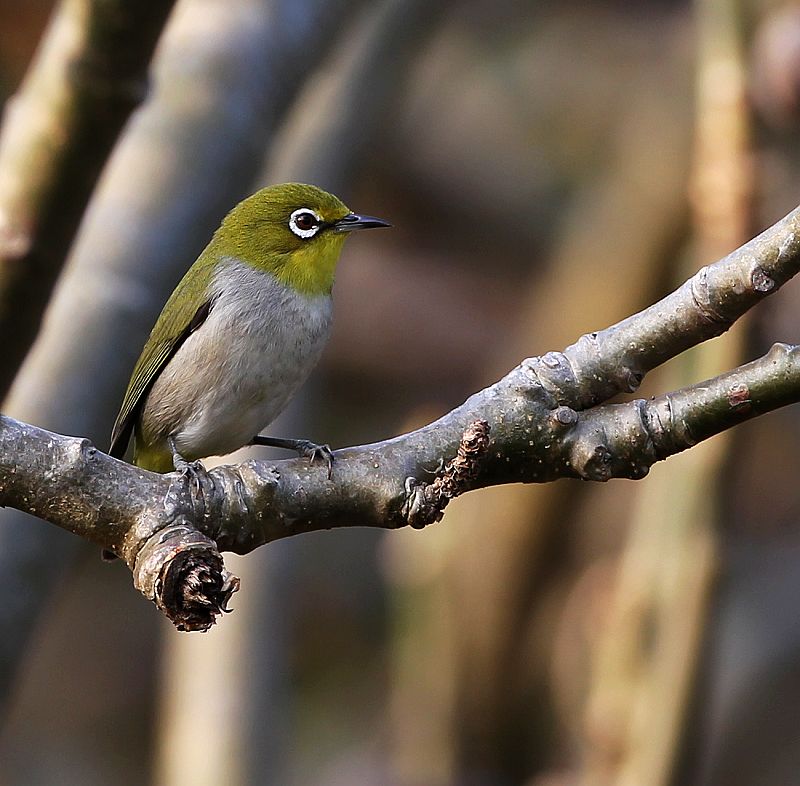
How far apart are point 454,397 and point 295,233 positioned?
6798 millimetres

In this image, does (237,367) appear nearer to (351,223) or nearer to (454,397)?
(351,223)

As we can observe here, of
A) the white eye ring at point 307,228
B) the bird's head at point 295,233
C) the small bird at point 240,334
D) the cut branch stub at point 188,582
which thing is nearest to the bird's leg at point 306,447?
the small bird at point 240,334

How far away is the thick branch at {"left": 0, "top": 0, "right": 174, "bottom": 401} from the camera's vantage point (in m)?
3.23

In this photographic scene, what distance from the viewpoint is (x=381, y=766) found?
9.55 metres

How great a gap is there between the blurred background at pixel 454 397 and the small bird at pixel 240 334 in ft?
0.46

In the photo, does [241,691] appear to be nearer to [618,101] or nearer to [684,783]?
[684,783]

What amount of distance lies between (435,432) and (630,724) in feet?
8.86

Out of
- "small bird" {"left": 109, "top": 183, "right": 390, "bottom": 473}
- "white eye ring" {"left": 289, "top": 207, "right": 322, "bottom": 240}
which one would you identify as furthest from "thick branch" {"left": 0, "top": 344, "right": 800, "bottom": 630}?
"white eye ring" {"left": 289, "top": 207, "right": 322, "bottom": 240}

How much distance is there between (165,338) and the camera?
4395 millimetres

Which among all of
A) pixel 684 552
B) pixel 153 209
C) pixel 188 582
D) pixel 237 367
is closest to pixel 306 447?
pixel 237 367

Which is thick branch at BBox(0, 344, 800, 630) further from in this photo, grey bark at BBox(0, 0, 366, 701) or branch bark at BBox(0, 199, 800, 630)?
grey bark at BBox(0, 0, 366, 701)

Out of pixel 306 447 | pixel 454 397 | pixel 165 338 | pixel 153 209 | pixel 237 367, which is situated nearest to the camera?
pixel 306 447

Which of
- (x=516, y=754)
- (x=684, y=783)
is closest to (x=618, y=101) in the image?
(x=516, y=754)

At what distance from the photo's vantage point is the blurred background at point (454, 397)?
15.1ft
